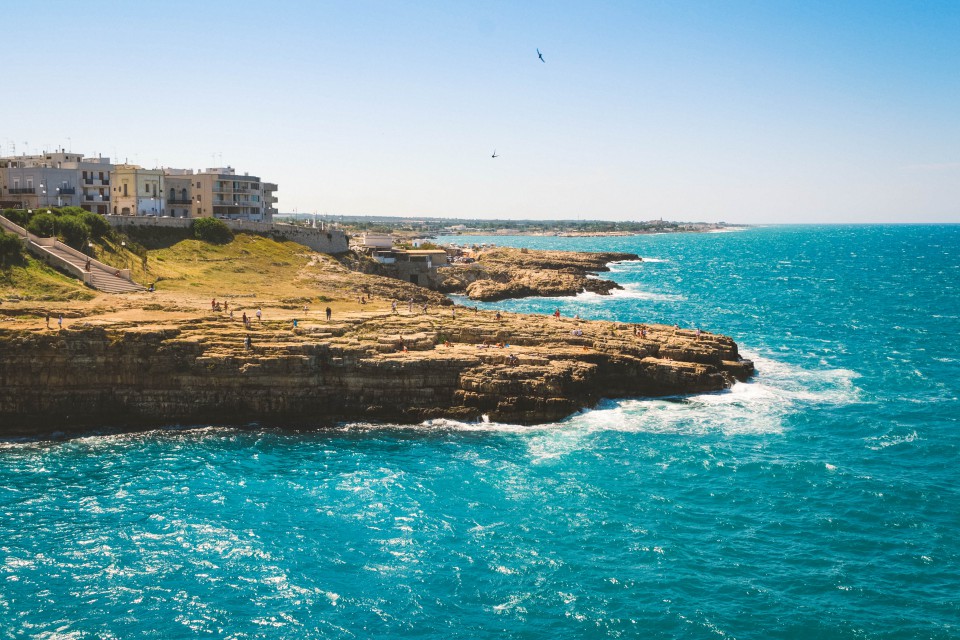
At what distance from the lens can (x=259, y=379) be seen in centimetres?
4950

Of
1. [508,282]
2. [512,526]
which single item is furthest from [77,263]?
[508,282]

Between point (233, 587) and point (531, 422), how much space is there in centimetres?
2338

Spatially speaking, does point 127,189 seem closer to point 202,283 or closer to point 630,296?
point 202,283

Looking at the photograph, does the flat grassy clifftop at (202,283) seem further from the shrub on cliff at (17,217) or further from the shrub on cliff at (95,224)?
the shrub on cliff at (17,217)

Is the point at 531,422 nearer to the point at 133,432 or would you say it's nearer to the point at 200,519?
the point at 200,519

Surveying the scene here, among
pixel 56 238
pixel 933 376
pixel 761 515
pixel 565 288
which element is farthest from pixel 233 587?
pixel 565 288

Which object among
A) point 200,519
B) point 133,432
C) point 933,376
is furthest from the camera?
point 933,376

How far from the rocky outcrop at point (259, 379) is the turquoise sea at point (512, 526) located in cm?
189

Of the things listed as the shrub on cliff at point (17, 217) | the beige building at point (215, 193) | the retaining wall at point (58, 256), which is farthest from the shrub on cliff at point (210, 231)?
the retaining wall at point (58, 256)

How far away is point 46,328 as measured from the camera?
4988 cm

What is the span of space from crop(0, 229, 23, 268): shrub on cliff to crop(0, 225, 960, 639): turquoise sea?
21.4 m

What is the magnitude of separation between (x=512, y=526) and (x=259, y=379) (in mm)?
22279

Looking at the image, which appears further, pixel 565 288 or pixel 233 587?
pixel 565 288

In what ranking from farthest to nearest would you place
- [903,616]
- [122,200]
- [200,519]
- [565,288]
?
[565,288] → [122,200] → [200,519] → [903,616]
